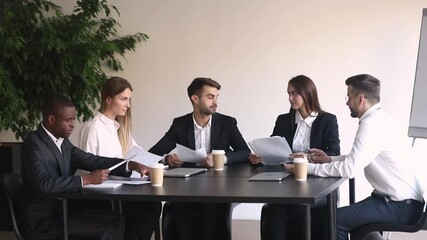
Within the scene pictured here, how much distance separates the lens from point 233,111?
5238 millimetres

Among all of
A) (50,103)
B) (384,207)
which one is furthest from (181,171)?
→ (384,207)

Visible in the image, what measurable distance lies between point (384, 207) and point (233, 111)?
2415 mm

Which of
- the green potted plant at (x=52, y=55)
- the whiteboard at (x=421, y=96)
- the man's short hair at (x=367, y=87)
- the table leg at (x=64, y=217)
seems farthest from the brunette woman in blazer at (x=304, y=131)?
the green potted plant at (x=52, y=55)

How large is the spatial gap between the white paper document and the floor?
1.37 metres

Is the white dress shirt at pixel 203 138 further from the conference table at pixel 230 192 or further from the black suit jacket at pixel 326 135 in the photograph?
the conference table at pixel 230 192

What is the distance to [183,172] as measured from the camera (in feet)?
10.2

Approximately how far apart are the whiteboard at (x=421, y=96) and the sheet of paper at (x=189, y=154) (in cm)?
176

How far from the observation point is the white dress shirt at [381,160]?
287cm

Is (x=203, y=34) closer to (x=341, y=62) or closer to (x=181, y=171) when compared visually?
(x=341, y=62)

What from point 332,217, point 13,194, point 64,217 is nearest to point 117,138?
point 13,194

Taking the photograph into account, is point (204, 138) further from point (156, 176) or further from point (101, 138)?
point (156, 176)

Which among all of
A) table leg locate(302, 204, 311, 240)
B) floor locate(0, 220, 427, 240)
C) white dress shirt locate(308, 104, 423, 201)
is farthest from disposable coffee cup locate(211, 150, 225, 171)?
floor locate(0, 220, 427, 240)

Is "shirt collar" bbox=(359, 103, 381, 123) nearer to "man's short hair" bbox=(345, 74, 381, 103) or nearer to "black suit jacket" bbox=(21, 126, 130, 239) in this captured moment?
"man's short hair" bbox=(345, 74, 381, 103)

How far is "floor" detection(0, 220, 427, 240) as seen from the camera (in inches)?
180
